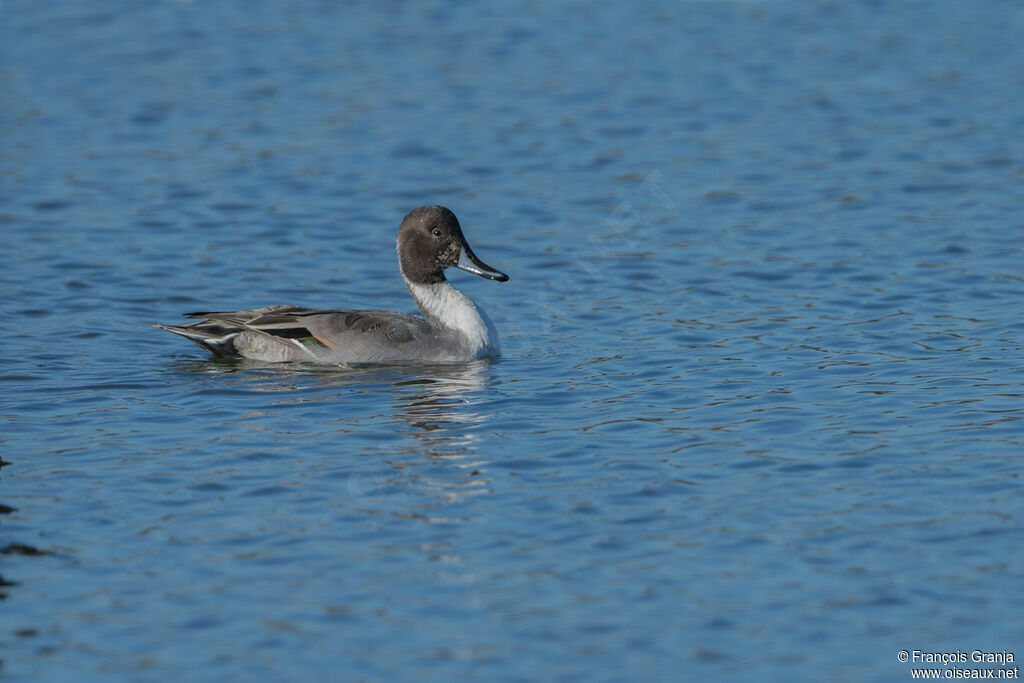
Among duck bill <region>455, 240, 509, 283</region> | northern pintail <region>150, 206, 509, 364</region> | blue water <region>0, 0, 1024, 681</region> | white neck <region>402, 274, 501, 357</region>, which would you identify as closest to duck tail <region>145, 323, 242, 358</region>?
northern pintail <region>150, 206, 509, 364</region>

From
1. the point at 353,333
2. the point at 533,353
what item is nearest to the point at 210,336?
the point at 353,333

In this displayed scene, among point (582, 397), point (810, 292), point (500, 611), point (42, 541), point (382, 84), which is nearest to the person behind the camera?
point (500, 611)

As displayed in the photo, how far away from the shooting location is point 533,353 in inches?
541

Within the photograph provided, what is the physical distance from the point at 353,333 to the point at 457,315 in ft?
3.37

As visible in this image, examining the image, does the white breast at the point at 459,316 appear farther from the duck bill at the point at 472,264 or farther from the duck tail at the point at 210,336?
the duck tail at the point at 210,336

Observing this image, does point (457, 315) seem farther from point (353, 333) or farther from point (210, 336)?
point (210, 336)

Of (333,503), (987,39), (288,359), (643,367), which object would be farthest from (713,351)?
(987,39)

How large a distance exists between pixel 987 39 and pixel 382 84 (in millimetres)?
10492

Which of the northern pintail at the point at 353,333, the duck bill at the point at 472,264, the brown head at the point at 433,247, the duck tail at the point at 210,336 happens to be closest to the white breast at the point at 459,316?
the northern pintail at the point at 353,333

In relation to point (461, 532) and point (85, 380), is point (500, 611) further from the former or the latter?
point (85, 380)

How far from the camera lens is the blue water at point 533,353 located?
8023mm

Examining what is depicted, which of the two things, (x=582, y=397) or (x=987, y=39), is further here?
(x=987, y=39)

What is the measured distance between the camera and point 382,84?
2392 cm

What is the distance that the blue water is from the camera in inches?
316
